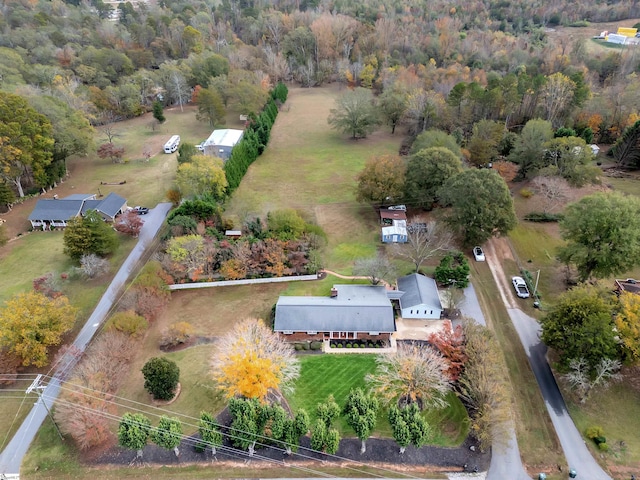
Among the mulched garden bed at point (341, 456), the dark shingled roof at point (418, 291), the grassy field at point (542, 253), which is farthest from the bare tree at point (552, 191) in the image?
the mulched garden bed at point (341, 456)

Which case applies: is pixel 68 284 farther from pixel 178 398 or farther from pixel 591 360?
pixel 591 360

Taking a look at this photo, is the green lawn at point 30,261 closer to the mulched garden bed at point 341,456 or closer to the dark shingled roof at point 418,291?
the mulched garden bed at point 341,456

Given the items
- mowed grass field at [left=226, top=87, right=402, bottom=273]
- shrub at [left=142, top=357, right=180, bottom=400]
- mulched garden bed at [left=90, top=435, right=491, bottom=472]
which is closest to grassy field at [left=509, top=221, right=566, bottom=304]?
mowed grass field at [left=226, top=87, right=402, bottom=273]

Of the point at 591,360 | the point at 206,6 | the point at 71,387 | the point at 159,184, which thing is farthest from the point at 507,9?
the point at 71,387

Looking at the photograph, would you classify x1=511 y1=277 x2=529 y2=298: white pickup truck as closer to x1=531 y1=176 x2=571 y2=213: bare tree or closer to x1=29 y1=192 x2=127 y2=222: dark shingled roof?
x1=531 y1=176 x2=571 y2=213: bare tree

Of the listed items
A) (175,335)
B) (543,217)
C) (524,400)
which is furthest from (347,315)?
(543,217)
